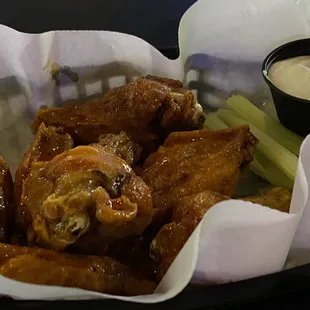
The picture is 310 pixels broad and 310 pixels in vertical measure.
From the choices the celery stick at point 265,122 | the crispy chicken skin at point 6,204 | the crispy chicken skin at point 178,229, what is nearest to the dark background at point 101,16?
the celery stick at point 265,122

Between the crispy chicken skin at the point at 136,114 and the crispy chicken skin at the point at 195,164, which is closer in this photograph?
the crispy chicken skin at the point at 195,164

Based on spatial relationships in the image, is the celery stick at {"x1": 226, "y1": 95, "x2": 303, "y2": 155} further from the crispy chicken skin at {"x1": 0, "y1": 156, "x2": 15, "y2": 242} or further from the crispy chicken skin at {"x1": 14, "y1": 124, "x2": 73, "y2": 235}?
the crispy chicken skin at {"x1": 0, "y1": 156, "x2": 15, "y2": 242}

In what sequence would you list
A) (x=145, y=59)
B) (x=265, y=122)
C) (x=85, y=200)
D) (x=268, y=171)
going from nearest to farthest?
(x=85, y=200)
(x=268, y=171)
(x=265, y=122)
(x=145, y=59)

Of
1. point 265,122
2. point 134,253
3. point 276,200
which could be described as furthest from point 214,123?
point 134,253

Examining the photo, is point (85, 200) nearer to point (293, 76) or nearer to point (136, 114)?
point (136, 114)

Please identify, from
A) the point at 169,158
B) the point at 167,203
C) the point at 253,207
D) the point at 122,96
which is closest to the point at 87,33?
the point at 122,96

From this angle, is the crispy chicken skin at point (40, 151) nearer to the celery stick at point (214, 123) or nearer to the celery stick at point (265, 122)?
the celery stick at point (214, 123)

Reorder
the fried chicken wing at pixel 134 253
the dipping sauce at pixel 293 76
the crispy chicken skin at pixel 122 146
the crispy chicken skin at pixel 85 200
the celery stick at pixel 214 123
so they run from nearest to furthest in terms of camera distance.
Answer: the crispy chicken skin at pixel 85 200 → the fried chicken wing at pixel 134 253 → the crispy chicken skin at pixel 122 146 → the dipping sauce at pixel 293 76 → the celery stick at pixel 214 123

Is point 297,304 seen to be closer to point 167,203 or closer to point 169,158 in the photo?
point 167,203
